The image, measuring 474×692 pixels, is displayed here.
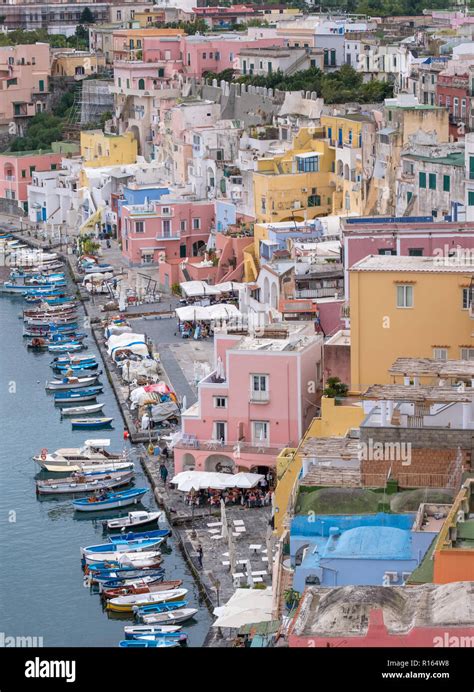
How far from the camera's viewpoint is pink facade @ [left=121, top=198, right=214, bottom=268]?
49.5 meters

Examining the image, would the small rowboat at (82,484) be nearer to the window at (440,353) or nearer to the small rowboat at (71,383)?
the window at (440,353)

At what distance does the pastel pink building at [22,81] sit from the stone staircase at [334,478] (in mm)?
51379

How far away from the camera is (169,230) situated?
49531 mm

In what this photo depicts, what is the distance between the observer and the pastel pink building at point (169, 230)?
162ft

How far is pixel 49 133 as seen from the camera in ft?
224

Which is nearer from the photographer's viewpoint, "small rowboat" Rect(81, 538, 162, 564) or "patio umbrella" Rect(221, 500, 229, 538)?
"small rowboat" Rect(81, 538, 162, 564)

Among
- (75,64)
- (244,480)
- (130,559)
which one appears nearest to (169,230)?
(244,480)

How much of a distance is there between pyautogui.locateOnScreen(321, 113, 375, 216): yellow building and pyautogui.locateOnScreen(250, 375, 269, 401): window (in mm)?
15301

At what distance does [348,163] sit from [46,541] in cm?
2046

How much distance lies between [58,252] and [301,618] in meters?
40.8

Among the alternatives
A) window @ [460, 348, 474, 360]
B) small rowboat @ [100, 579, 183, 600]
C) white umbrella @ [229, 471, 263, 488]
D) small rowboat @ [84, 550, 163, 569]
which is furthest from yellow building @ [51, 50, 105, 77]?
small rowboat @ [100, 579, 183, 600]

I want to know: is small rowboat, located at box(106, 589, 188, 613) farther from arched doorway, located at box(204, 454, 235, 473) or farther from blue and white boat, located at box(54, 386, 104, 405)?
blue and white boat, located at box(54, 386, 104, 405)

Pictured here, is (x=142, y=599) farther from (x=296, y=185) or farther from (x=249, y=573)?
(x=296, y=185)
